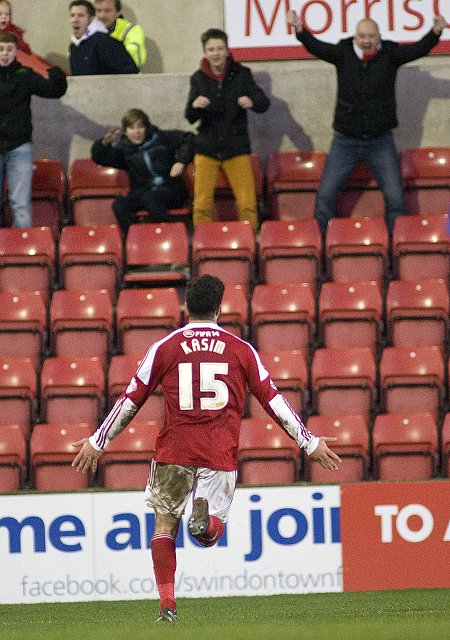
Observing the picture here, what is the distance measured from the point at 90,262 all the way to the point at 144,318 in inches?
40.2

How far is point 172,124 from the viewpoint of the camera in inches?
567

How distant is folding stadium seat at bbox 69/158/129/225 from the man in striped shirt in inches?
272

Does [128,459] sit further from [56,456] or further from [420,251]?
[420,251]

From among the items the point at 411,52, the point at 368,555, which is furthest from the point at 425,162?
the point at 368,555

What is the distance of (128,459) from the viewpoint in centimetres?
1127

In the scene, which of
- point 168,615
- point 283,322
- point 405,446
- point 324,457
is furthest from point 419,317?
point 168,615

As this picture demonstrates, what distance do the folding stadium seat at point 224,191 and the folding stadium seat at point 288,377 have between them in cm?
259

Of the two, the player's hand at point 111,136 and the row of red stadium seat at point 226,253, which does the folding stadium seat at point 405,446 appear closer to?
the row of red stadium seat at point 226,253

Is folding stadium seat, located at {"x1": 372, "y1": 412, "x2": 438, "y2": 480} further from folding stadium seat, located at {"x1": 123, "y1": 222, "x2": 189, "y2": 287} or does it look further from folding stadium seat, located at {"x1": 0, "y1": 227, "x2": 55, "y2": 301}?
folding stadium seat, located at {"x1": 0, "y1": 227, "x2": 55, "y2": 301}

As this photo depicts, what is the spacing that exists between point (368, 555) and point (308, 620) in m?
2.60

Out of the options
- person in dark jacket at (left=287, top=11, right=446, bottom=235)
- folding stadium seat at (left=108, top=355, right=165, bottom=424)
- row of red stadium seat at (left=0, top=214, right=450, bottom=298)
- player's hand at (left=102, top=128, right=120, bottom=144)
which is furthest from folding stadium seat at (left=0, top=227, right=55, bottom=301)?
person in dark jacket at (left=287, top=11, right=446, bottom=235)

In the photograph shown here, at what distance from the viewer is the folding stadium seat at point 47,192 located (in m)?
14.1

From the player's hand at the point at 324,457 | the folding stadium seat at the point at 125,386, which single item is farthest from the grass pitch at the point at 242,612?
the folding stadium seat at the point at 125,386

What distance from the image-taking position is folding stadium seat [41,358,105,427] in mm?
11766
